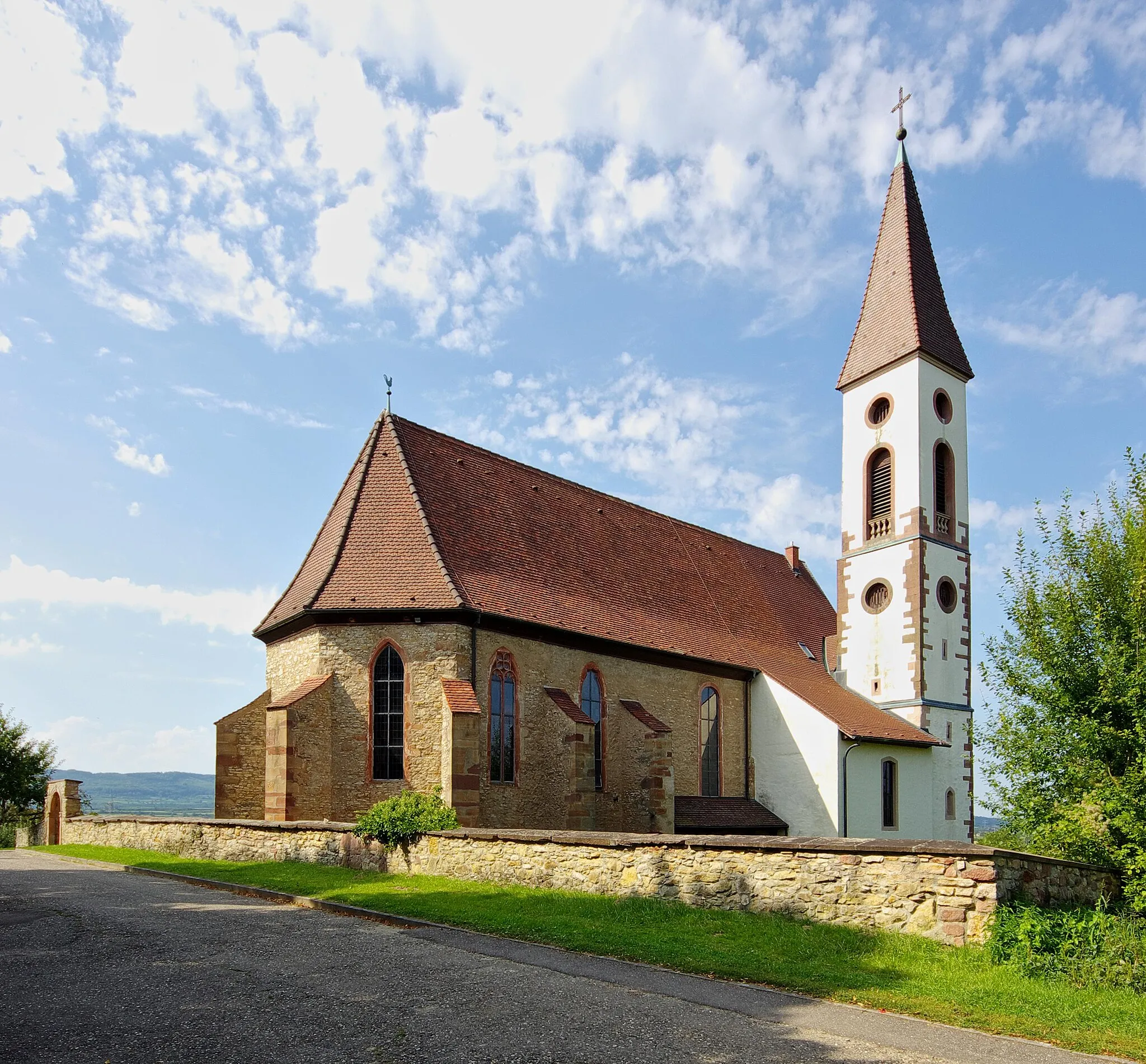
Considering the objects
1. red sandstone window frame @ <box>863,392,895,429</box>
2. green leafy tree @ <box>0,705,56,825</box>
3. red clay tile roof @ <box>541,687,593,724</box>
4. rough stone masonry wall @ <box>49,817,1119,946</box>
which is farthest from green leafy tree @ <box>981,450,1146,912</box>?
green leafy tree @ <box>0,705,56,825</box>

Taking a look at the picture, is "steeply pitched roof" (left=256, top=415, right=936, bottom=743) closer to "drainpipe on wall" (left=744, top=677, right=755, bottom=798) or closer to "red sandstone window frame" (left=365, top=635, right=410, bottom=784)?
"drainpipe on wall" (left=744, top=677, right=755, bottom=798)

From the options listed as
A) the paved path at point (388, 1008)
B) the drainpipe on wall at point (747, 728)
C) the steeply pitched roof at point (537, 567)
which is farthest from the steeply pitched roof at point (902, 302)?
the paved path at point (388, 1008)

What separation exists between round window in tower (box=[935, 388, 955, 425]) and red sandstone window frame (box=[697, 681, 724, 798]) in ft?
39.5

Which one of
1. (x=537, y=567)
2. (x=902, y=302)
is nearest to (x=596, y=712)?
(x=537, y=567)

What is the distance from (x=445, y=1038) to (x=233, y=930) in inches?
213

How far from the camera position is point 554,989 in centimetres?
922

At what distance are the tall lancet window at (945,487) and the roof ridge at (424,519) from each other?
56.3 ft

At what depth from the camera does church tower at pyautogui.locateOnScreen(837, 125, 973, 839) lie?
102 feet

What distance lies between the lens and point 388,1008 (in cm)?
838

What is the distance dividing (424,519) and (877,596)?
632 inches

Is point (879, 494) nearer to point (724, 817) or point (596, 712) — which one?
point (724, 817)

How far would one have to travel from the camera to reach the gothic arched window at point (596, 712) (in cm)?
2466

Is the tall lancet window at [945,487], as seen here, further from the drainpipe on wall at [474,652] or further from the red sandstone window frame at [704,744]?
the drainpipe on wall at [474,652]

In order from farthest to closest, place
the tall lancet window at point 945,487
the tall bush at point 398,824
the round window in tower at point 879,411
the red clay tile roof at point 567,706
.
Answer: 1. the round window in tower at point 879,411
2. the tall lancet window at point 945,487
3. the red clay tile roof at point 567,706
4. the tall bush at point 398,824
